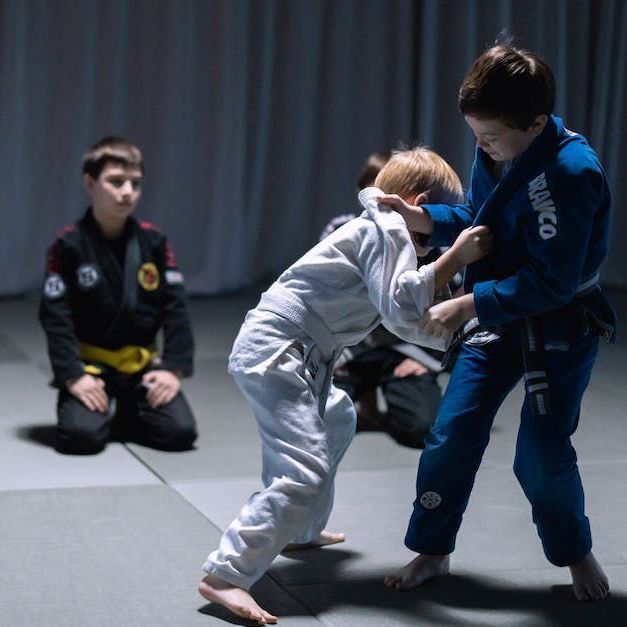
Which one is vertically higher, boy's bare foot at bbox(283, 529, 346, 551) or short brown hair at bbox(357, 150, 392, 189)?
short brown hair at bbox(357, 150, 392, 189)

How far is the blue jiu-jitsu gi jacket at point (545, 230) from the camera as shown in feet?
7.04

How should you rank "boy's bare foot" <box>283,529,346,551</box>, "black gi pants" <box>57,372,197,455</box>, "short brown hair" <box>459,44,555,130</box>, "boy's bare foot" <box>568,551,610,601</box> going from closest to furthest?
"short brown hair" <box>459,44,555,130</box> < "boy's bare foot" <box>568,551,610,601</box> < "boy's bare foot" <box>283,529,346,551</box> < "black gi pants" <box>57,372,197,455</box>

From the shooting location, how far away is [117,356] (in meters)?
3.73

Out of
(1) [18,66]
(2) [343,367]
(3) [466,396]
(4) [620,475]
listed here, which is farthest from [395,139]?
(3) [466,396]

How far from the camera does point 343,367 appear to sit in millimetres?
3904

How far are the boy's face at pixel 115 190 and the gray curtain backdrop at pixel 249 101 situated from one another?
8.17 feet

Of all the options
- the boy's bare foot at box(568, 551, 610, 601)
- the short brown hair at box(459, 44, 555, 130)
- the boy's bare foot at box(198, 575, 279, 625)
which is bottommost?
the boy's bare foot at box(568, 551, 610, 601)

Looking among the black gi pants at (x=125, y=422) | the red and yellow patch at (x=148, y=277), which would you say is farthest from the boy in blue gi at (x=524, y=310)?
the red and yellow patch at (x=148, y=277)

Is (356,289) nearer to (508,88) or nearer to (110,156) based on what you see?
(508,88)

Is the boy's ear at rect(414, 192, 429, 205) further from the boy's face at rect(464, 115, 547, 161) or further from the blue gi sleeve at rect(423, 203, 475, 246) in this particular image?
the boy's face at rect(464, 115, 547, 161)

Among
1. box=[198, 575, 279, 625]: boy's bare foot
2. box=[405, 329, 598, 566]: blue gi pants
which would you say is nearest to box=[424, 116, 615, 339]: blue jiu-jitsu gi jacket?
box=[405, 329, 598, 566]: blue gi pants

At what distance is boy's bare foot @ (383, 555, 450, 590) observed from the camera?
242 centimetres

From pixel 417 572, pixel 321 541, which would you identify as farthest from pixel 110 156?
pixel 417 572

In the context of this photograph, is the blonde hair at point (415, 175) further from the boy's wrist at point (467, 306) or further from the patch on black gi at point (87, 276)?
the patch on black gi at point (87, 276)
